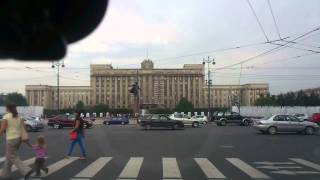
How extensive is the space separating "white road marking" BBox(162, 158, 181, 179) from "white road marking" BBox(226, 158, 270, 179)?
180 centimetres

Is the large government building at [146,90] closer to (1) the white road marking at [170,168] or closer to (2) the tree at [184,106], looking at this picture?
(2) the tree at [184,106]

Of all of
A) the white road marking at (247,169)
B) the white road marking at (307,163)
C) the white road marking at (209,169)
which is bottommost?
the white road marking at (307,163)

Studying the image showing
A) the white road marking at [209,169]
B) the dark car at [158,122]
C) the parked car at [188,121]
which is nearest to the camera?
the white road marking at [209,169]

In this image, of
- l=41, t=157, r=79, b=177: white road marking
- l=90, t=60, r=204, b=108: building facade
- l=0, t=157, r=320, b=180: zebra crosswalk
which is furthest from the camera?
l=90, t=60, r=204, b=108: building facade

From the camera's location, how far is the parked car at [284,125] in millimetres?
37062

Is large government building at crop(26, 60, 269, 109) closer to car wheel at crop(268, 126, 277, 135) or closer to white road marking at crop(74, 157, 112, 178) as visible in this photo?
car wheel at crop(268, 126, 277, 135)

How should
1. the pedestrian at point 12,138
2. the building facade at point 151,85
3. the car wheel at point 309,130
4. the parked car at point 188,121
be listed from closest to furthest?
the pedestrian at point 12,138 < the car wheel at point 309,130 < the parked car at point 188,121 < the building facade at point 151,85

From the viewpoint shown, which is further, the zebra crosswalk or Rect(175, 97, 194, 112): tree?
Rect(175, 97, 194, 112): tree

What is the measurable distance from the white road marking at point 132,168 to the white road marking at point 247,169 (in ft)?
9.40

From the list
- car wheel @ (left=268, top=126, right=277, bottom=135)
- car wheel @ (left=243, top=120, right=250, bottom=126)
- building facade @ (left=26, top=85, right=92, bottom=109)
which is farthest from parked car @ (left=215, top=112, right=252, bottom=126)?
building facade @ (left=26, top=85, right=92, bottom=109)

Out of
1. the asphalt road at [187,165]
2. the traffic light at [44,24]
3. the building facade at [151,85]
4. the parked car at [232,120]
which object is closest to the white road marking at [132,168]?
the asphalt road at [187,165]

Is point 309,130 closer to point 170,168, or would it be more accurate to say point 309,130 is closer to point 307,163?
point 307,163

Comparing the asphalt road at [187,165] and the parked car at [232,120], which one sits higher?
the parked car at [232,120]

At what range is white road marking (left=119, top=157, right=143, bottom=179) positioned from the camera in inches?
537
